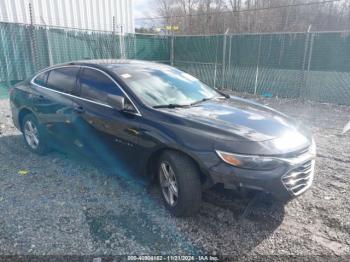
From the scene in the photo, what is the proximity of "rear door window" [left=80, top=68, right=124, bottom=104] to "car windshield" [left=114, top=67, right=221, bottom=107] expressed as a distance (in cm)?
17

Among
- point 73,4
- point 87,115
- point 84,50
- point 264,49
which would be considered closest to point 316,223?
point 87,115

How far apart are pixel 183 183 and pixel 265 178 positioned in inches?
29.6

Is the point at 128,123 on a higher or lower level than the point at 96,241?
higher

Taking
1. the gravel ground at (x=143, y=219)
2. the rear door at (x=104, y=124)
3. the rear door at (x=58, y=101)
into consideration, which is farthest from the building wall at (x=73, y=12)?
the rear door at (x=104, y=124)

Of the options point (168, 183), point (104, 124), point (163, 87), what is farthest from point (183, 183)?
point (163, 87)

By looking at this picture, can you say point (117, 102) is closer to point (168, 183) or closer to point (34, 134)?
point (168, 183)

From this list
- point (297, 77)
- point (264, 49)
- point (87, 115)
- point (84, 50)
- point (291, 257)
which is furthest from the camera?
point (84, 50)

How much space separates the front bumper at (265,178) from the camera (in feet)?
7.83

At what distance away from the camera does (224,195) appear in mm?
3209

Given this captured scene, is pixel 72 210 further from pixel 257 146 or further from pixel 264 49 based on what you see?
pixel 264 49

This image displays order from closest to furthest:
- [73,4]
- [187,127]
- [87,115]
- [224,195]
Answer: [187,127], [224,195], [87,115], [73,4]

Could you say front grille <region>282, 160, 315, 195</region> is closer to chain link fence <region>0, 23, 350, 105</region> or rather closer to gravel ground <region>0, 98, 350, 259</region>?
gravel ground <region>0, 98, 350, 259</region>

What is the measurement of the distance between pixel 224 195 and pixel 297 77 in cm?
711

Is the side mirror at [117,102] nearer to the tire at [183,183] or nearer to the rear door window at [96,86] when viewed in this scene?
the rear door window at [96,86]
